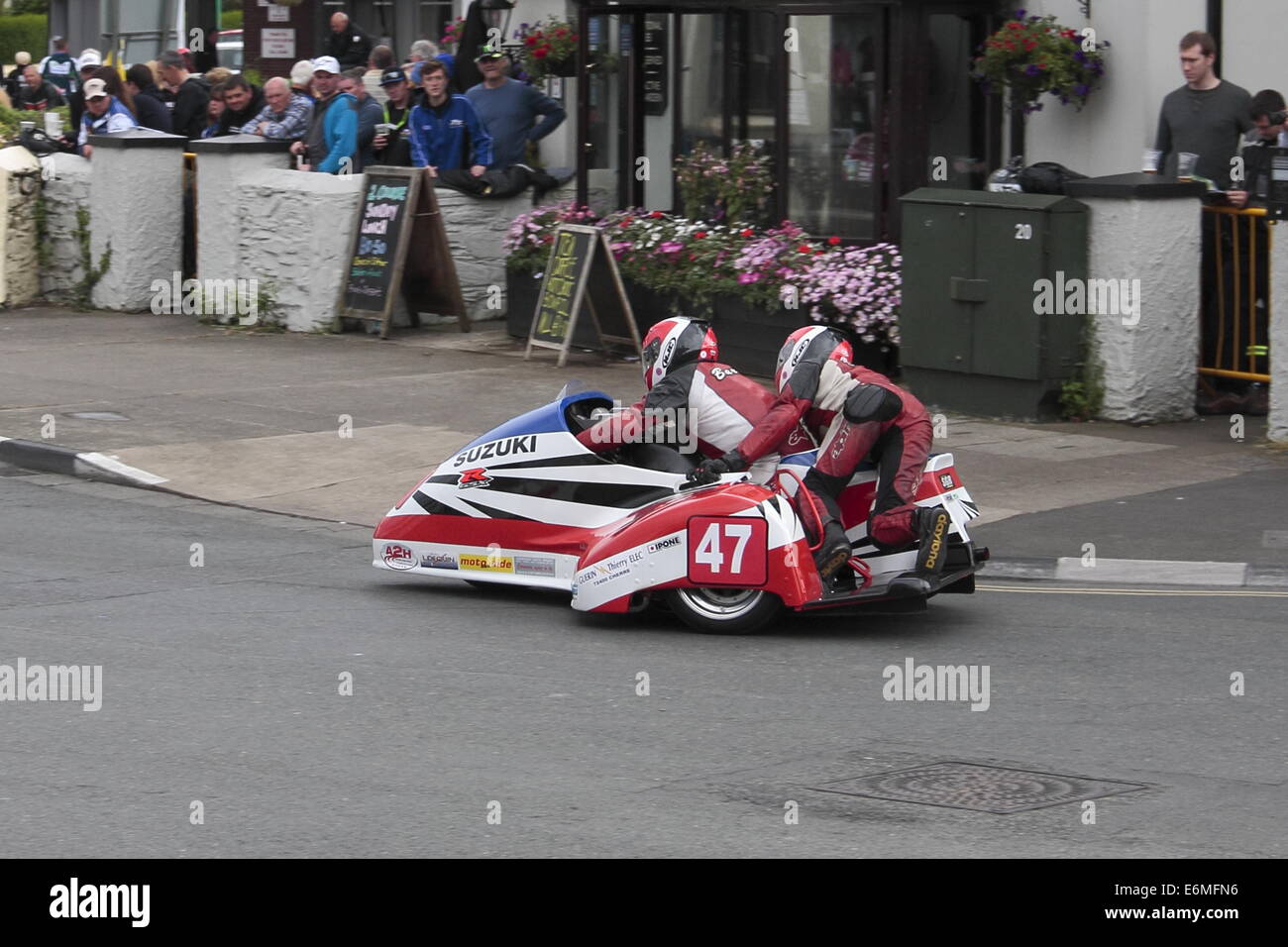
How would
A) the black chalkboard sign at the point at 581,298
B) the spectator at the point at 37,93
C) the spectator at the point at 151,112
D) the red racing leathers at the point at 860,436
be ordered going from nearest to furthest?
1. the red racing leathers at the point at 860,436
2. the black chalkboard sign at the point at 581,298
3. the spectator at the point at 151,112
4. the spectator at the point at 37,93

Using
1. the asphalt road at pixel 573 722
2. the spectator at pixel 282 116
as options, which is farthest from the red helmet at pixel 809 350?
the spectator at pixel 282 116

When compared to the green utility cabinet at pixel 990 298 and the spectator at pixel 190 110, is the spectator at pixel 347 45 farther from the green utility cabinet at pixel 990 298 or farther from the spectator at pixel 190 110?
the green utility cabinet at pixel 990 298

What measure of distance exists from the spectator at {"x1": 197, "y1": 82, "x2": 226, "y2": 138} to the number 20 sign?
43.7 ft

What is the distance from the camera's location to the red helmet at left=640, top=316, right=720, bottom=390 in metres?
9.75

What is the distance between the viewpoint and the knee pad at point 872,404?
9172 millimetres

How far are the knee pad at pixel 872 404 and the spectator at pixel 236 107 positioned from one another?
42.2 ft

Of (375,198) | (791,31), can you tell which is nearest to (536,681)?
(791,31)

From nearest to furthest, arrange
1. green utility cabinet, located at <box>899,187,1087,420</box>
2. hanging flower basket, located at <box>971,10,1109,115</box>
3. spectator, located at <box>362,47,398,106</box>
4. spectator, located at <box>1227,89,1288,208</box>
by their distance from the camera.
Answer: spectator, located at <box>1227,89,1288,208</box> < green utility cabinet, located at <box>899,187,1087,420</box> < hanging flower basket, located at <box>971,10,1109,115</box> < spectator, located at <box>362,47,398,106</box>

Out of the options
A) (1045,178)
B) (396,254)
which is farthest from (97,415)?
(1045,178)

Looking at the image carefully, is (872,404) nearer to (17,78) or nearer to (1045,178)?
(1045,178)

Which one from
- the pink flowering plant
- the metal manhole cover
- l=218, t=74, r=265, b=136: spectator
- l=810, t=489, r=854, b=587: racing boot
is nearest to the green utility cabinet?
the pink flowering plant

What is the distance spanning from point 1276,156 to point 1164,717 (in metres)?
6.49

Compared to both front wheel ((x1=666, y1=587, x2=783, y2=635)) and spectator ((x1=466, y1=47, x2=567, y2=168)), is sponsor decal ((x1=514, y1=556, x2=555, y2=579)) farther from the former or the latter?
spectator ((x1=466, y1=47, x2=567, y2=168))

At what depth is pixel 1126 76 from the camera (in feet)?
51.7
